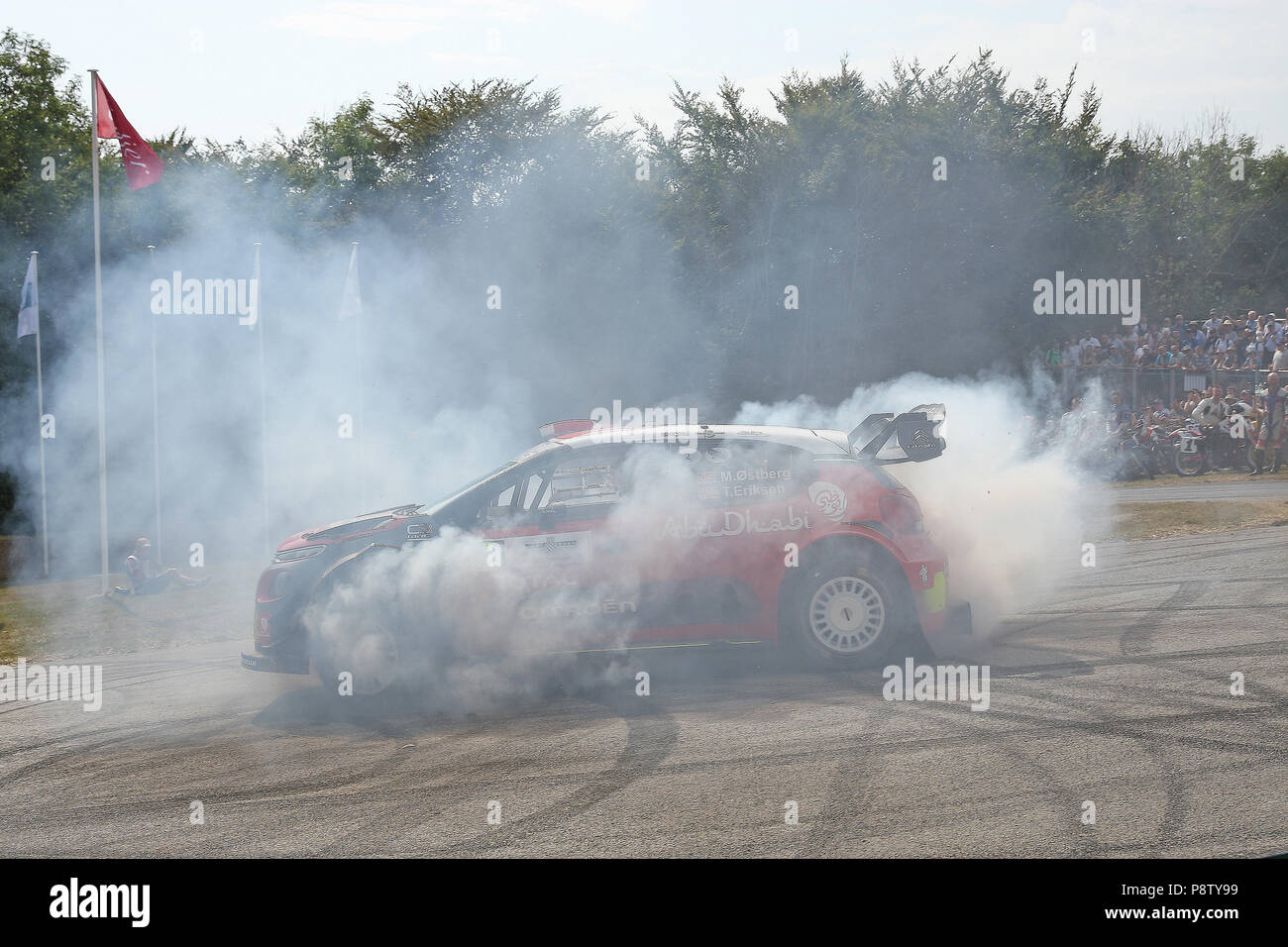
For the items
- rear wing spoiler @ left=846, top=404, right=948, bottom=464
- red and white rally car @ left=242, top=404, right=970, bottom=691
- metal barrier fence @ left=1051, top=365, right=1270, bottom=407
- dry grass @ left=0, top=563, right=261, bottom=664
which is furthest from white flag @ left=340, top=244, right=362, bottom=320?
metal barrier fence @ left=1051, top=365, right=1270, bottom=407

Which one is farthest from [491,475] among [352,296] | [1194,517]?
[1194,517]

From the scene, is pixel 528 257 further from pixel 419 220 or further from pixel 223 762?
pixel 223 762

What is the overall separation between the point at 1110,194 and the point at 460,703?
33.2m

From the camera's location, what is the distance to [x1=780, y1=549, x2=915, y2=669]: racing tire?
23.3 feet

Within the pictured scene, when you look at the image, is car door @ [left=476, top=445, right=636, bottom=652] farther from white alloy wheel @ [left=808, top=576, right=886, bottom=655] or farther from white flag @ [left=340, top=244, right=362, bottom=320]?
white flag @ [left=340, top=244, right=362, bottom=320]

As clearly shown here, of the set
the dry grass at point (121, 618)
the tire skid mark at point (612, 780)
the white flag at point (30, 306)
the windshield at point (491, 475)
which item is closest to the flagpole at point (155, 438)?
the white flag at point (30, 306)

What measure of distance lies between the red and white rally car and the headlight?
10 millimetres

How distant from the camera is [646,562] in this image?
704 cm

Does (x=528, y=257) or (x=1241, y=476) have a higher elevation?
(x=528, y=257)

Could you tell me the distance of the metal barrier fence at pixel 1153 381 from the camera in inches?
834

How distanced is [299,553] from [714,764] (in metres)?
3.27

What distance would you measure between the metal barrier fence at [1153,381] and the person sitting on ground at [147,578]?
1641 cm
